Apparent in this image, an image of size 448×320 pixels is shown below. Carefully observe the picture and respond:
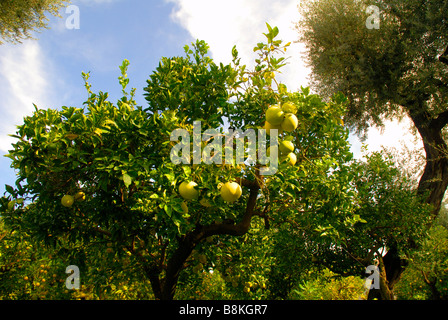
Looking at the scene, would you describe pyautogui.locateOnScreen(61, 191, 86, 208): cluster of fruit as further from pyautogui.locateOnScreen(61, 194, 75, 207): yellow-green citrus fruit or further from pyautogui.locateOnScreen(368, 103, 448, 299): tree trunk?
pyautogui.locateOnScreen(368, 103, 448, 299): tree trunk

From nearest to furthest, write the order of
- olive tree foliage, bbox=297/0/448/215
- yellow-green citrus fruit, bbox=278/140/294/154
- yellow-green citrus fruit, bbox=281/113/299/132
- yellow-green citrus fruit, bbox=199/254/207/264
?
yellow-green citrus fruit, bbox=281/113/299/132 < yellow-green citrus fruit, bbox=278/140/294/154 < yellow-green citrus fruit, bbox=199/254/207/264 < olive tree foliage, bbox=297/0/448/215

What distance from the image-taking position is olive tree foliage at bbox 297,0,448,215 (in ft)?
34.2

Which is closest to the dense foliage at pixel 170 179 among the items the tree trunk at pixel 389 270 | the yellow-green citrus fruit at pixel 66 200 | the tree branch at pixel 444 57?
the yellow-green citrus fruit at pixel 66 200

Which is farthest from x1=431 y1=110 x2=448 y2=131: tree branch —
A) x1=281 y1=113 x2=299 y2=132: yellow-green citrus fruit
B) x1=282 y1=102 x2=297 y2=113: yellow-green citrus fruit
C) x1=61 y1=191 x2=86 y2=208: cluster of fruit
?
x1=61 y1=191 x2=86 y2=208: cluster of fruit

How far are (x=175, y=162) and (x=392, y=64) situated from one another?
10.9m

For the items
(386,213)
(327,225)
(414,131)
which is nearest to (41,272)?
(327,225)

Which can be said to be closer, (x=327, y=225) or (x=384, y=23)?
(x=327, y=225)

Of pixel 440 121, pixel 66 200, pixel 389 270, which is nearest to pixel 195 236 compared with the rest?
pixel 66 200

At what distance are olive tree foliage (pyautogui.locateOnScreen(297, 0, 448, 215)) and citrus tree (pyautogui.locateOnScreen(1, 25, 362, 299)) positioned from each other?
24.9ft

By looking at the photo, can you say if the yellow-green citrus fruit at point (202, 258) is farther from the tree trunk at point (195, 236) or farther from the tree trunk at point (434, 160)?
the tree trunk at point (434, 160)

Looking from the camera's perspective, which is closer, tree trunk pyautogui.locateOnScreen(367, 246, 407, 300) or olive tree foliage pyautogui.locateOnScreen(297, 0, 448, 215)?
tree trunk pyautogui.locateOnScreen(367, 246, 407, 300)

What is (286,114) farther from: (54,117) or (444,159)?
(444,159)
